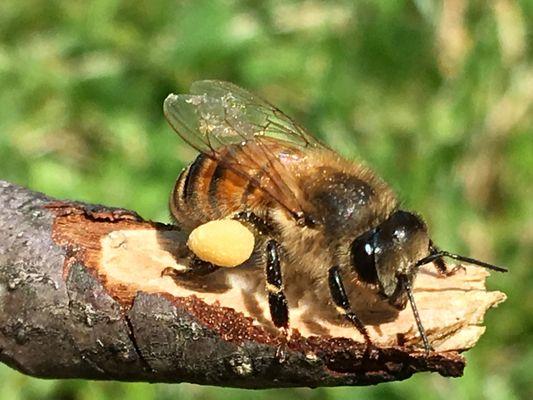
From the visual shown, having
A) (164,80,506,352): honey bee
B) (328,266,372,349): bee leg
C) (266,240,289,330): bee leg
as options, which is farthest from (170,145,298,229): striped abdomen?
(328,266,372,349): bee leg

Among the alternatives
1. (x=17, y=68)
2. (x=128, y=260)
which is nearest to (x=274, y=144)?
(x=128, y=260)

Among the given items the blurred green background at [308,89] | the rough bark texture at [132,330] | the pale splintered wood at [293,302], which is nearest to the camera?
the rough bark texture at [132,330]

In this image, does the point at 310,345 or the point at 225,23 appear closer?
→ the point at 310,345

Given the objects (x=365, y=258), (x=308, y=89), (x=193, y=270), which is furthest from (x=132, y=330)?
(x=308, y=89)

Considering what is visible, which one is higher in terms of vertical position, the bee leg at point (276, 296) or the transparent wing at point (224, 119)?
the transparent wing at point (224, 119)

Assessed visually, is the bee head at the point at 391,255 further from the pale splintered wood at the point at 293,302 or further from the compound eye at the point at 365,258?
the pale splintered wood at the point at 293,302

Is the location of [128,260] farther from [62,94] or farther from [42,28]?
[42,28]

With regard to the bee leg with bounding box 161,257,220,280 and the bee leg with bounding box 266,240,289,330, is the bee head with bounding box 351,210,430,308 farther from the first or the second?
the bee leg with bounding box 161,257,220,280

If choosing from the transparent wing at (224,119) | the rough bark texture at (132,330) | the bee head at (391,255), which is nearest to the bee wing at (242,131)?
the transparent wing at (224,119)
